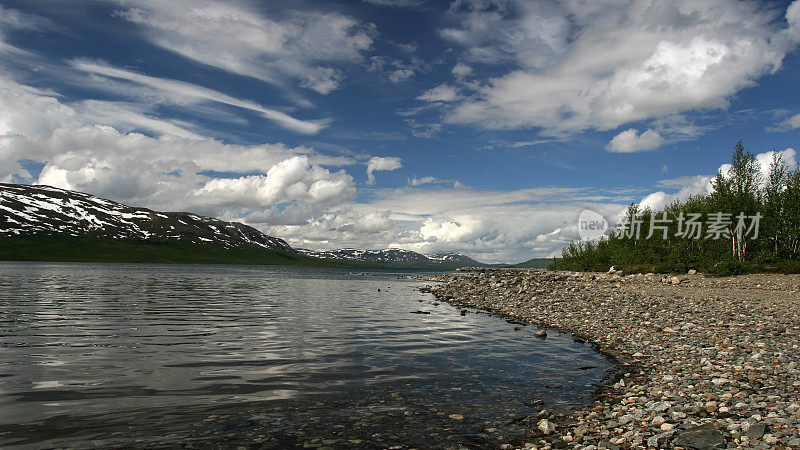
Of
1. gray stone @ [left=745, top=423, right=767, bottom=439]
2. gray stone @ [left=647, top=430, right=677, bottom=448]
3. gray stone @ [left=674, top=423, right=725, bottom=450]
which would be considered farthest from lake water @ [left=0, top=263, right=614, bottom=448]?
gray stone @ [left=745, top=423, right=767, bottom=439]

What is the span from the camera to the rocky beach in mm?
8227

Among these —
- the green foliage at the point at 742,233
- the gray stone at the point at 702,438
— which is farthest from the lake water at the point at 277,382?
the green foliage at the point at 742,233

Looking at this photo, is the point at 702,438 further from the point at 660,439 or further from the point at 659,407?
the point at 659,407

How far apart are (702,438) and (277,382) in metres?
11.0

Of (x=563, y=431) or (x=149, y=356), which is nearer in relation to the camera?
(x=563, y=431)

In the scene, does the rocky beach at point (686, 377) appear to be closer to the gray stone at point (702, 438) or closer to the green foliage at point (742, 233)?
the gray stone at point (702, 438)

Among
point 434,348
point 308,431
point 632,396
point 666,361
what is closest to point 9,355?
point 308,431

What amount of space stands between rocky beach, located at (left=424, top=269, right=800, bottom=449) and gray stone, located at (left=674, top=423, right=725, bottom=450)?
2 centimetres

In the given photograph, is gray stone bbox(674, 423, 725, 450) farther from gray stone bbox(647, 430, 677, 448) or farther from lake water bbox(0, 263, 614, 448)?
lake water bbox(0, 263, 614, 448)

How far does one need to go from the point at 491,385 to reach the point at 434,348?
6.04 meters

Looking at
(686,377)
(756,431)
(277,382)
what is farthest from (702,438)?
(277,382)

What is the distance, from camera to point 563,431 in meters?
9.38

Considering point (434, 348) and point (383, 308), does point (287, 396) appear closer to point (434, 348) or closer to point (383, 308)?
point (434, 348)

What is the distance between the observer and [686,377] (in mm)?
12430
